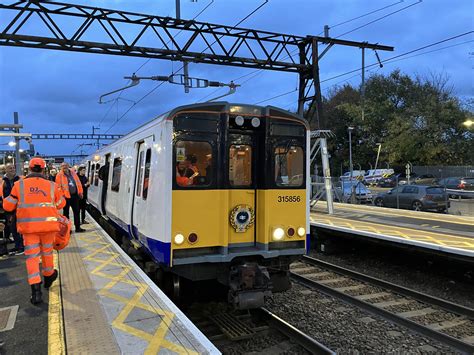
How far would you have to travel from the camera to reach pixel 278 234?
6.08 meters

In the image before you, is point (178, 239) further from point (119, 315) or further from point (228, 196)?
point (119, 315)

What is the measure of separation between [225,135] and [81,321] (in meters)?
2.98

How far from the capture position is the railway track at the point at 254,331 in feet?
17.6

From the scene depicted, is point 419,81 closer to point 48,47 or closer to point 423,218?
point 423,218

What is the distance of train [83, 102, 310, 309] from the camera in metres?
5.50

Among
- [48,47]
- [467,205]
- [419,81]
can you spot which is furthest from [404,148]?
[48,47]

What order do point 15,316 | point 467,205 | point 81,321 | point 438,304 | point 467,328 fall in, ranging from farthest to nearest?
point 467,205 < point 438,304 < point 467,328 < point 15,316 < point 81,321

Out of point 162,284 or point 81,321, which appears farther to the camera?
point 162,284

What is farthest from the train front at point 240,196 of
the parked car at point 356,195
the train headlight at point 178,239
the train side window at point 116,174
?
the parked car at point 356,195

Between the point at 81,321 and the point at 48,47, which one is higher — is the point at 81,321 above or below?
below

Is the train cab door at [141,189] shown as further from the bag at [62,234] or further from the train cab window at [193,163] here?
the bag at [62,234]

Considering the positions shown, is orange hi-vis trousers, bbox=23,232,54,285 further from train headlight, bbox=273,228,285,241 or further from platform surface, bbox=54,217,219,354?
train headlight, bbox=273,228,285,241

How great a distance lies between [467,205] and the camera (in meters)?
18.7

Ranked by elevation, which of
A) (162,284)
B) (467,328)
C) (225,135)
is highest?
(225,135)
